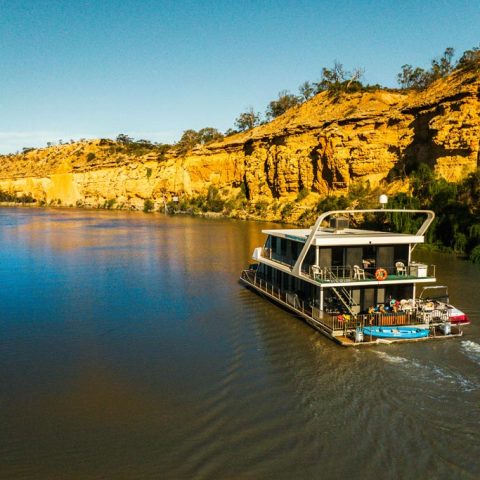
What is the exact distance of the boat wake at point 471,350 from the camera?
1623 centimetres

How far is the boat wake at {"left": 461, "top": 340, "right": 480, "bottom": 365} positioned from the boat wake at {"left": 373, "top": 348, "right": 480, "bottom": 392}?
0.31 ft

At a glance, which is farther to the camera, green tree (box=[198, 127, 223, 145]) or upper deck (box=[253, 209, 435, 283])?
green tree (box=[198, 127, 223, 145])

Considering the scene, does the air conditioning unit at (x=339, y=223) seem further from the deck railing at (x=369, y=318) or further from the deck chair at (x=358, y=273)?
the deck railing at (x=369, y=318)

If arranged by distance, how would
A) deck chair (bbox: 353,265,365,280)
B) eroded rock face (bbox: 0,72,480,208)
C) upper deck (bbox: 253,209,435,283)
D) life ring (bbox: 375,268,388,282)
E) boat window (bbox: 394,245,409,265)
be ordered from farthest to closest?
eroded rock face (bbox: 0,72,480,208) < boat window (bbox: 394,245,409,265) < upper deck (bbox: 253,209,435,283) < deck chair (bbox: 353,265,365,280) < life ring (bbox: 375,268,388,282)

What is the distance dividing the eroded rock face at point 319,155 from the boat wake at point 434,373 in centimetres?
3342

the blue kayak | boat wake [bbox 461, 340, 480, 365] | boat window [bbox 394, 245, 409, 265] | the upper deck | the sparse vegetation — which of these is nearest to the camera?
boat wake [bbox 461, 340, 480, 365]

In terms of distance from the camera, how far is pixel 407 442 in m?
11.4

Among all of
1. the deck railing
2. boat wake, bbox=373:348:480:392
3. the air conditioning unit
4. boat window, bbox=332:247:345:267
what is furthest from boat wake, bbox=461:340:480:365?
the air conditioning unit

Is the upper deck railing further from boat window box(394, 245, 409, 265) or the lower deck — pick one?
the lower deck

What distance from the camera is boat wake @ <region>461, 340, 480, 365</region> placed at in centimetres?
1623

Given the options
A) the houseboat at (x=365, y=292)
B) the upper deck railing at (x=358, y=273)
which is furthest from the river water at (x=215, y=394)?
the upper deck railing at (x=358, y=273)

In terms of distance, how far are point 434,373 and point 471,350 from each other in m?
2.69

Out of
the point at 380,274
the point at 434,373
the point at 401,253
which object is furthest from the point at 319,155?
the point at 434,373

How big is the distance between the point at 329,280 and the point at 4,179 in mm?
133315
